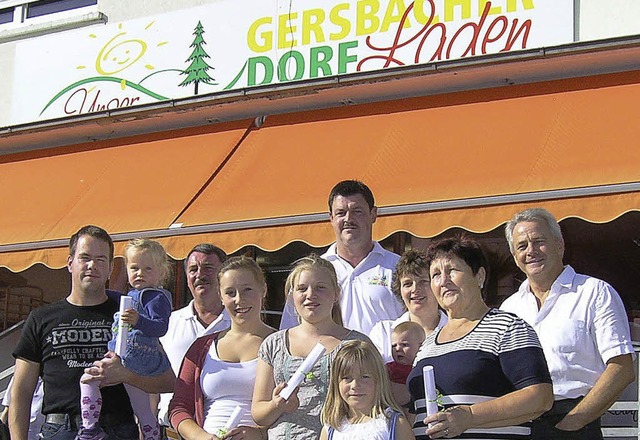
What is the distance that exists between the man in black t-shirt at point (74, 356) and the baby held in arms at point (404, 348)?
3.66ft

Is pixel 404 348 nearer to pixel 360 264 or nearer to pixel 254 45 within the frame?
pixel 360 264

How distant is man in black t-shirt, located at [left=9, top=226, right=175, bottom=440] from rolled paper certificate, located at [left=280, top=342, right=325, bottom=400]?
918mm

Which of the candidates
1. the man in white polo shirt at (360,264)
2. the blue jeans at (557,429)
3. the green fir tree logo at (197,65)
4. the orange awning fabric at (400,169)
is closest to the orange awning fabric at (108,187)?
the orange awning fabric at (400,169)

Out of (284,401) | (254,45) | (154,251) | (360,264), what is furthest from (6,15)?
(284,401)

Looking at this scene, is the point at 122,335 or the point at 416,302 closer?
the point at 122,335

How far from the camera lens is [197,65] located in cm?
1059

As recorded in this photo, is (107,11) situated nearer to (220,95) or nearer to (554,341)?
(220,95)

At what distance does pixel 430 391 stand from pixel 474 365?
0.68 ft

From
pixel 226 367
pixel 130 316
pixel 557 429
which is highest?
pixel 130 316

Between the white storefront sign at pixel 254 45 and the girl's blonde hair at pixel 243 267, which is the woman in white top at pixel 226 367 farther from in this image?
the white storefront sign at pixel 254 45

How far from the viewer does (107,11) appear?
11.8 meters

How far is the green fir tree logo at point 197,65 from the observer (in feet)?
34.5

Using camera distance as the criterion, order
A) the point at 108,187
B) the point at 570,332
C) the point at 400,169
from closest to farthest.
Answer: the point at 570,332 → the point at 400,169 → the point at 108,187

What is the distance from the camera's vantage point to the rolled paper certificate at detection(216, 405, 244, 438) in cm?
448
